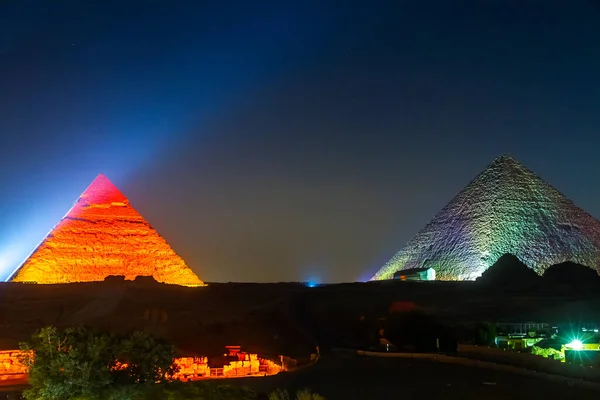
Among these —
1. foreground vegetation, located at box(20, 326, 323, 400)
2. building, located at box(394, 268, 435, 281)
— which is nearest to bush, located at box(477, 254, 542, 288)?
building, located at box(394, 268, 435, 281)

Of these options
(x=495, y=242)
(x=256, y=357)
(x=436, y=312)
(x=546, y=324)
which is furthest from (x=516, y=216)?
(x=256, y=357)

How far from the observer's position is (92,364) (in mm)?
14719

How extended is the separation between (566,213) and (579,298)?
23.6 m

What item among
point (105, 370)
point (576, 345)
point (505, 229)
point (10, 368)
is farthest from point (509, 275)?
point (105, 370)

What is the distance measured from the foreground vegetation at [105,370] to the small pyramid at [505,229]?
1977 inches

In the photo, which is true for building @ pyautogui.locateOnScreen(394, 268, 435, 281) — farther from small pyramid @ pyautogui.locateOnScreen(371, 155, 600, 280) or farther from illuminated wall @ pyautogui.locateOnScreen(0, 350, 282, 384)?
illuminated wall @ pyautogui.locateOnScreen(0, 350, 282, 384)

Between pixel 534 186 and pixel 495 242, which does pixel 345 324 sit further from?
pixel 534 186

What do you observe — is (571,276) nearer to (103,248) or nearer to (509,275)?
(509,275)

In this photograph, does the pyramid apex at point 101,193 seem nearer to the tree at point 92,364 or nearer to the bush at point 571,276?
the bush at point 571,276

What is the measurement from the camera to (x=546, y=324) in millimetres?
33594

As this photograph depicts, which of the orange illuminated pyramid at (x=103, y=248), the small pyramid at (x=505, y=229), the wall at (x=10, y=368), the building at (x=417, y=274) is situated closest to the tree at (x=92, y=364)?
the wall at (x=10, y=368)

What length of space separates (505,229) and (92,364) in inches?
2159

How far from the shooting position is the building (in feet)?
213

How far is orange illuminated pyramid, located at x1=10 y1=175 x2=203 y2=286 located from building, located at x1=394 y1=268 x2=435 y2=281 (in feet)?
51.1
